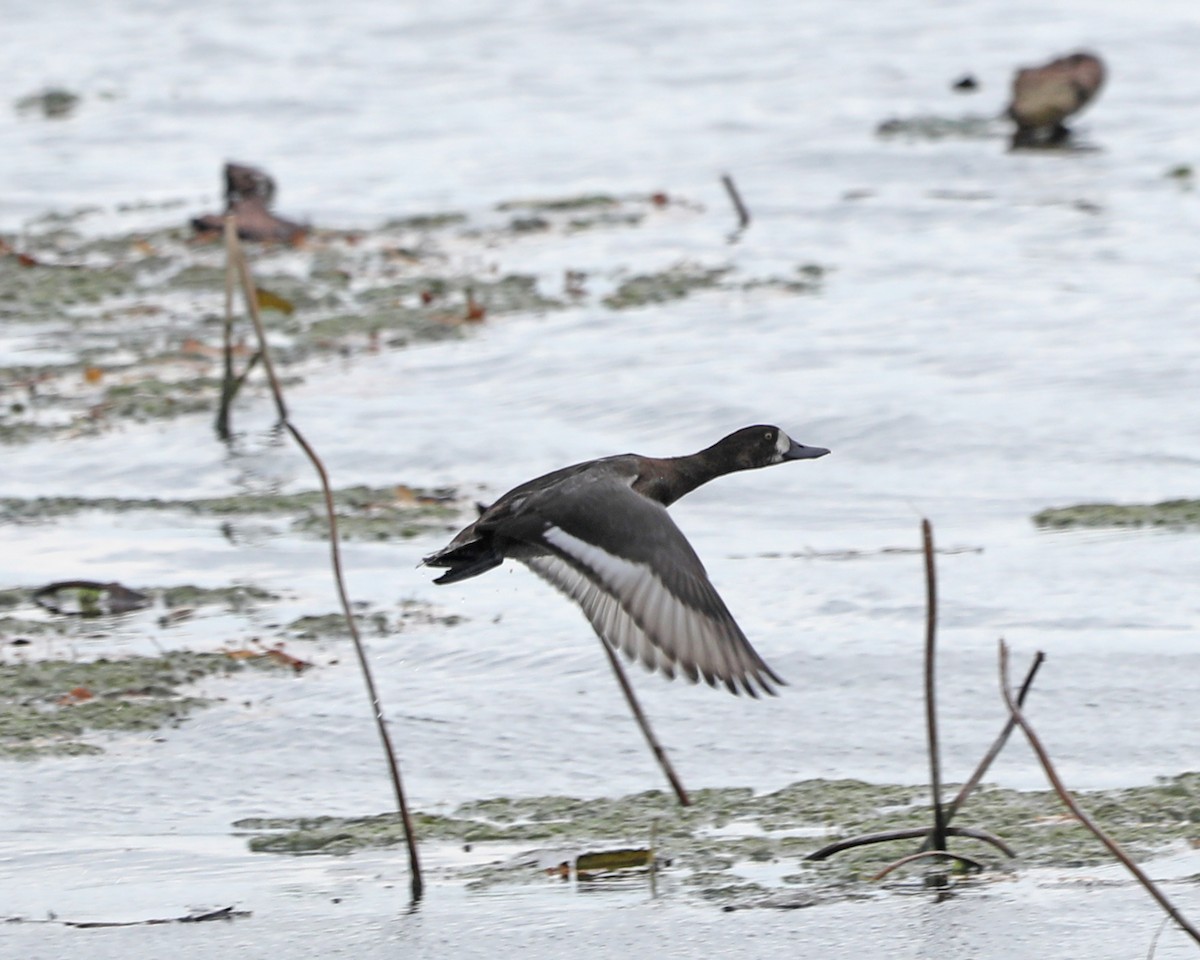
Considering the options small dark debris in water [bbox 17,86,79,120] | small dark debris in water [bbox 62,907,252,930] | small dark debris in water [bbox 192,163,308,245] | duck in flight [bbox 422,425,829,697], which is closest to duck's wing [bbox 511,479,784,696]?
duck in flight [bbox 422,425,829,697]

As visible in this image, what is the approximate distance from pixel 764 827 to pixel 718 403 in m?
3.83

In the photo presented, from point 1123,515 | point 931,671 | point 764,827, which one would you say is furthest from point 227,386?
point 931,671

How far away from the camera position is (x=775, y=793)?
4.83m

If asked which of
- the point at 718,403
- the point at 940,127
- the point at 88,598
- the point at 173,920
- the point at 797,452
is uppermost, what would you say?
the point at 940,127

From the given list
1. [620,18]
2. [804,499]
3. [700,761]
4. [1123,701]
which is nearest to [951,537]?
[804,499]

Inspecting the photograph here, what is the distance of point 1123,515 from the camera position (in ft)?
22.2

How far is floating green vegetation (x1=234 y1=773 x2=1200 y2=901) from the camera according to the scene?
4.36 meters

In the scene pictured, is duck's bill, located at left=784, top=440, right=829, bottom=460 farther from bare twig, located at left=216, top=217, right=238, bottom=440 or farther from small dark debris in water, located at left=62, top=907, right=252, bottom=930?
bare twig, located at left=216, top=217, right=238, bottom=440

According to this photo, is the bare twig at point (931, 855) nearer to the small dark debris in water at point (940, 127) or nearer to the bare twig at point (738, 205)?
the bare twig at point (738, 205)

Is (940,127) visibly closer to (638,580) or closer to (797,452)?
(797,452)

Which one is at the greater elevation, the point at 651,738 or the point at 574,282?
the point at 574,282

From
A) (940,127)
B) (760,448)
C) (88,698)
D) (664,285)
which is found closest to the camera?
(88,698)

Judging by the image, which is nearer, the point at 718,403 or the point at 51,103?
the point at 718,403

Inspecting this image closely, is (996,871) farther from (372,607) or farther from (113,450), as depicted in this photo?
(113,450)
